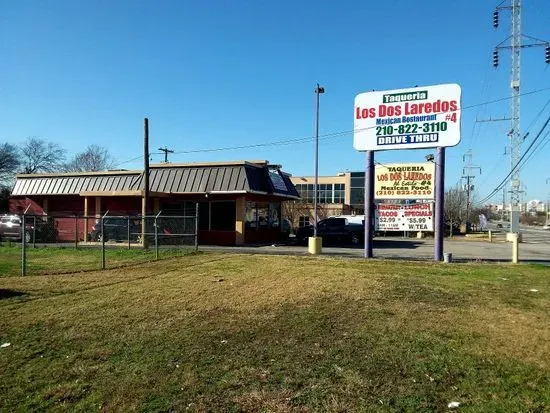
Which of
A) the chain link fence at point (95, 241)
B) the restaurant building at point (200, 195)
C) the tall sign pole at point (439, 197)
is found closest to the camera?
the chain link fence at point (95, 241)

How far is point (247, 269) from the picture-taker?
13672 mm

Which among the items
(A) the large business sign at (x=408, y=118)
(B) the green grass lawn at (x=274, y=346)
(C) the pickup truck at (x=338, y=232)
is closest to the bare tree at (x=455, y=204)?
(C) the pickup truck at (x=338, y=232)

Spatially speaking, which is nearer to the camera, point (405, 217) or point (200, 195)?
point (405, 217)

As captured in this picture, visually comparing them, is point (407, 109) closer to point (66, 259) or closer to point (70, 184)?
point (66, 259)

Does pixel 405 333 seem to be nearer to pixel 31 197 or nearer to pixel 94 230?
pixel 94 230

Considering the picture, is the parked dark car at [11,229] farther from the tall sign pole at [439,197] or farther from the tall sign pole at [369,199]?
the tall sign pole at [439,197]

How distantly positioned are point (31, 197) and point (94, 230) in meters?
Answer: 8.17

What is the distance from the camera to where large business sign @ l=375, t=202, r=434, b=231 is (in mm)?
18859

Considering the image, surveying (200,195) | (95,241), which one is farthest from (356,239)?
(95,241)

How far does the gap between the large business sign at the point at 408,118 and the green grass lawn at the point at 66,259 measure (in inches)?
329

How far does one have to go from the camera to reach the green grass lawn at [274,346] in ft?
15.1

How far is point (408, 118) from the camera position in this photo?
18.0m

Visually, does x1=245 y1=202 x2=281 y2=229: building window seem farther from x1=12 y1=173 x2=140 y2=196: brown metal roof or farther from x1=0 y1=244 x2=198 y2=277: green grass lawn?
x1=0 y1=244 x2=198 y2=277: green grass lawn

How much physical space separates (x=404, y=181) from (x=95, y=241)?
59.8 ft
